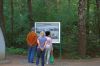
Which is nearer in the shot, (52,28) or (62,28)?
(52,28)

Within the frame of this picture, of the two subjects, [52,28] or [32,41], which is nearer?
[32,41]

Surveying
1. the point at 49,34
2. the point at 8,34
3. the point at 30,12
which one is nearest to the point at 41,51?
the point at 49,34

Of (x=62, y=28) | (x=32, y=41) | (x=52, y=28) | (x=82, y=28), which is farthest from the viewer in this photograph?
(x=62, y=28)

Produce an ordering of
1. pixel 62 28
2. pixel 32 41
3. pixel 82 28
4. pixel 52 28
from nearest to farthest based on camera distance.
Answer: pixel 32 41 < pixel 52 28 < pixel 82 28 < pixel 62 28

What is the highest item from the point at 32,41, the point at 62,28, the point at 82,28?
the point at 82,28

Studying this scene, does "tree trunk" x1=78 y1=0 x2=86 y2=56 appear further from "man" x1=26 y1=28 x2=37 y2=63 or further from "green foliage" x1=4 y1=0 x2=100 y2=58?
"man" x1=26 y1=28 x2=37 y2=63

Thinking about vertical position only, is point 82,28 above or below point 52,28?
below

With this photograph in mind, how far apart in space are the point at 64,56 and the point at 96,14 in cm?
616

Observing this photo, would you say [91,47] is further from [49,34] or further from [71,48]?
[49,34]

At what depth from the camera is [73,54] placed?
23.6 m

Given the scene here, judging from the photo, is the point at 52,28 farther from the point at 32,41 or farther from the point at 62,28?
the point at 62,28

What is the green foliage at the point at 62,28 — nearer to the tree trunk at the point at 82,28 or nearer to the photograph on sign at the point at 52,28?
the tree trunk at the point at 82,28

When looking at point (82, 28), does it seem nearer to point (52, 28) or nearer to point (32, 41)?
point (52, 28)

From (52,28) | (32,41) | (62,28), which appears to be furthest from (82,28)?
(32,41)
